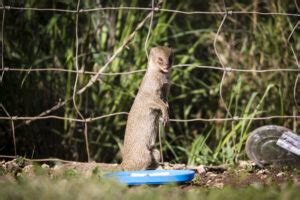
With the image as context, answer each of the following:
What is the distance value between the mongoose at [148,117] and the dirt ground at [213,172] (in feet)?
0.63

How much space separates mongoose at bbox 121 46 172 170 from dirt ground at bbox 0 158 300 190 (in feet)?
0.63

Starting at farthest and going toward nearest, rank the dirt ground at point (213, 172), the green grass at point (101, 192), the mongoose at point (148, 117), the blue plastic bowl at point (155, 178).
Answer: the mongoose at point (148, 117) < the dirt ground at point (213, 172) < the blue plastic bowl at point (155, 178) < the green grass at point (101, 192)

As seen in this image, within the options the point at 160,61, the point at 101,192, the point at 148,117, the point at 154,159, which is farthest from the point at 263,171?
the point at 101,192

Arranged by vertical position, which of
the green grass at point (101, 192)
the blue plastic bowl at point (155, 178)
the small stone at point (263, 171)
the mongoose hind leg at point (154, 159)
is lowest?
the small stone at point (263, 171)

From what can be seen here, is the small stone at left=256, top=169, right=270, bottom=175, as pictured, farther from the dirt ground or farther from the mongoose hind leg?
the mongoose hind leg

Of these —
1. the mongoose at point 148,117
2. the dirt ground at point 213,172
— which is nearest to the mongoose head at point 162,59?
the mongoose at point 148,117

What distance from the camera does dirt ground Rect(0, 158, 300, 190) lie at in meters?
Answer: 5.06

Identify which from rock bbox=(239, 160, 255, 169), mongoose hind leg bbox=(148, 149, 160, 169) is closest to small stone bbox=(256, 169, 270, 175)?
rock bbox=(239, 160, 255, 169)

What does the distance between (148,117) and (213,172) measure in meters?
0.70

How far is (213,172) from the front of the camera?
5723mm

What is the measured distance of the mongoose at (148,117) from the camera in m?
5.48

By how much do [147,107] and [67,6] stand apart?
1986 mm

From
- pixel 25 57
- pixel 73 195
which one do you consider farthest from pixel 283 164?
pixel 25 57

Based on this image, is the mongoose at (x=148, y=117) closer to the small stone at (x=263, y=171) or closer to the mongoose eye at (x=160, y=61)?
the mongoose eye at (x=160, y=61)
